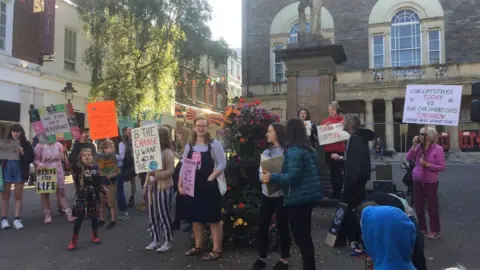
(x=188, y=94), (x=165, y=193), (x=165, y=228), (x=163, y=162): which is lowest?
(x=165, y=228)

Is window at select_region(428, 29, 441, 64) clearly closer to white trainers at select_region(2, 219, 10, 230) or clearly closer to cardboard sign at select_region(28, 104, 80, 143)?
cardboard sign at select_region(28, 104, 80, 143)

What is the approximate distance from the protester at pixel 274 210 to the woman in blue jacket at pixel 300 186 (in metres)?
0.34

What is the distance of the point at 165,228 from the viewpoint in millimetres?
5660

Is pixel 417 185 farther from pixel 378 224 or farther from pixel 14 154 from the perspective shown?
pixel 14 154

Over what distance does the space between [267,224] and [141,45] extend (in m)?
15.7

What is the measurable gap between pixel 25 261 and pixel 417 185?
19.1ft

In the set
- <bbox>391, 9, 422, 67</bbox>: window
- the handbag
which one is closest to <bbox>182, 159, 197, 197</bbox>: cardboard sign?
the handbag

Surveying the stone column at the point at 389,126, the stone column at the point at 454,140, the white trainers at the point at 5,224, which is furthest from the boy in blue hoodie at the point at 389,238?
the stone column at the point at 454,140

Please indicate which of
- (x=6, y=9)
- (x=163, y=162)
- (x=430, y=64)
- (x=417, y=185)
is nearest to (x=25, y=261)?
(x=163, y=162)

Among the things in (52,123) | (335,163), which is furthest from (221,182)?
(52,123)

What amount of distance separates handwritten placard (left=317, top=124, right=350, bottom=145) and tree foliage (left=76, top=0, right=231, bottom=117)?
12.8 meters

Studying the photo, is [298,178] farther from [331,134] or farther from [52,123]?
[52,123]

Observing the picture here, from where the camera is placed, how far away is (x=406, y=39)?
89.7 ft

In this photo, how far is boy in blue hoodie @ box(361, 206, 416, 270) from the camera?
2.14 metres
